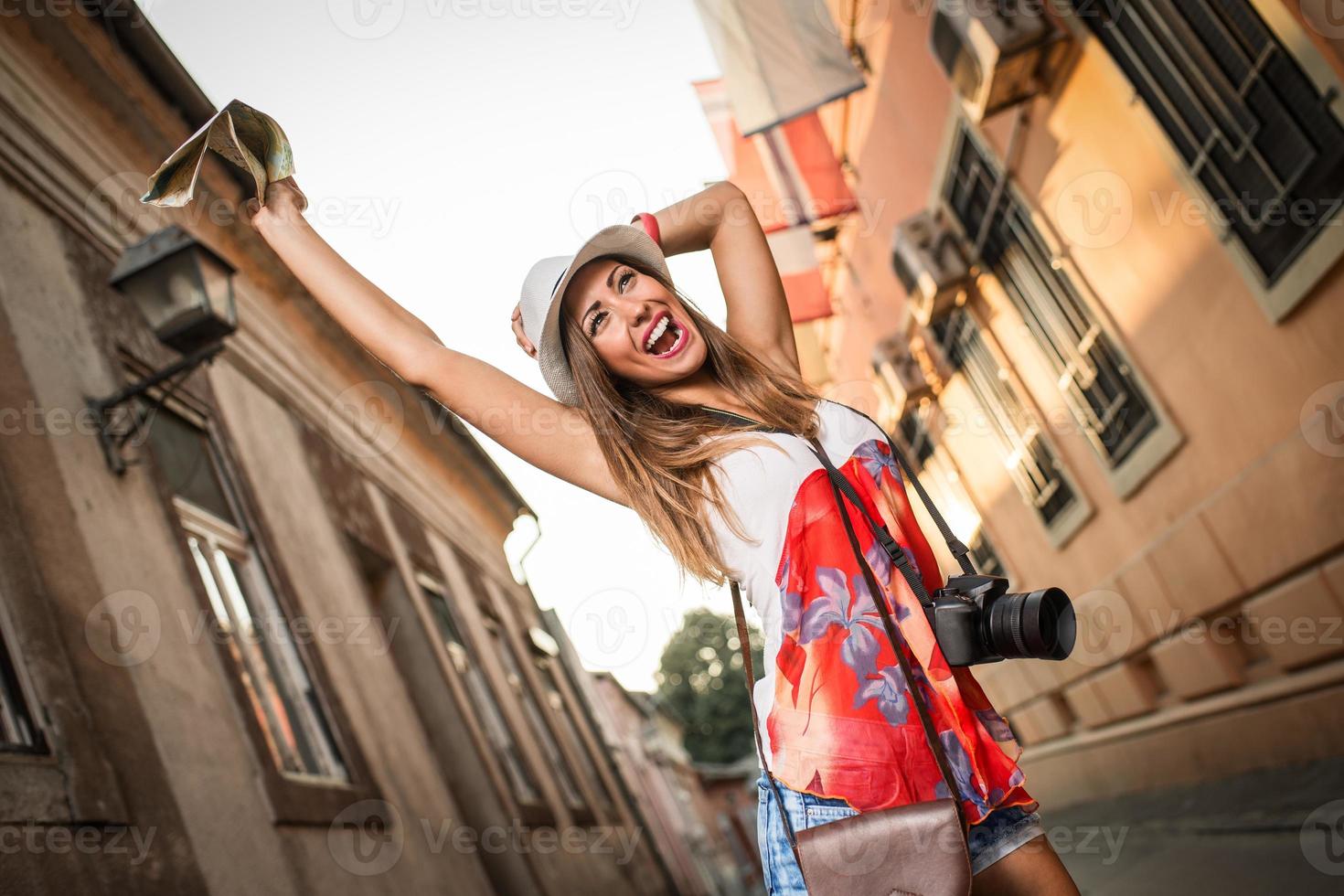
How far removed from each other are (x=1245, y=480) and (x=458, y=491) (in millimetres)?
11211

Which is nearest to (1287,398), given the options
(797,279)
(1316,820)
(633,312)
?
(1316,820)

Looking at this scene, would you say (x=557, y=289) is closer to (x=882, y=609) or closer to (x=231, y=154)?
(x=231, y=154)

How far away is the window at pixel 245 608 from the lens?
18.5ft

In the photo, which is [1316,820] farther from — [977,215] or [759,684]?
[977,215]

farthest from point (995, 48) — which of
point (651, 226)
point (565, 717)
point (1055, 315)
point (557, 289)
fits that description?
point (565, 717)

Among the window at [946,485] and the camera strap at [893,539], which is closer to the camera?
the camera strap at [893,539]

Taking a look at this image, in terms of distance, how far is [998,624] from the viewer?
1.84 m

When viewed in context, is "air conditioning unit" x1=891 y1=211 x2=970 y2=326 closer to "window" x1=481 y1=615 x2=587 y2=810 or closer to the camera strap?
"window" x1=481 y1=615 x2=587 y2=810

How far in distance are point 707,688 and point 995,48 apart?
48.6 meters

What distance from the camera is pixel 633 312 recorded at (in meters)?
2.33

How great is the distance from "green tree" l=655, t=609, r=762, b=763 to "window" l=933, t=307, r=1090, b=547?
127 feet

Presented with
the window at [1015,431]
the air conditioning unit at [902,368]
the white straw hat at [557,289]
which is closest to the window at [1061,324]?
the window at [1015,431]

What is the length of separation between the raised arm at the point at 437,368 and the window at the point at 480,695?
327 inches

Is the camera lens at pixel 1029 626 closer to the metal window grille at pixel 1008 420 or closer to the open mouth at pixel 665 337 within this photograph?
the open mouth at pixel 665 337
